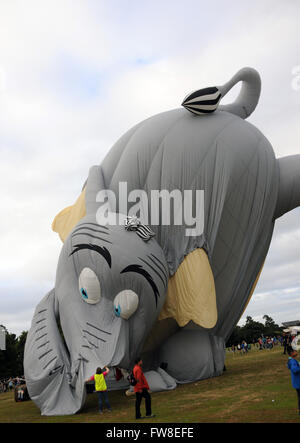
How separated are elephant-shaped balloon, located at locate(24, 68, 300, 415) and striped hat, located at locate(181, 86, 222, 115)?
0.04m

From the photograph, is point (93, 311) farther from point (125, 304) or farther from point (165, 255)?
point (165, 255)

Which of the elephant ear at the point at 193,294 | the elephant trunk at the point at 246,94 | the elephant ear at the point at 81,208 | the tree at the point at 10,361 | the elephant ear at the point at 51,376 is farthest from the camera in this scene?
the tree at the point at 10,361

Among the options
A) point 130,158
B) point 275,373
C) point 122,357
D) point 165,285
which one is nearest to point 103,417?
point 122,357

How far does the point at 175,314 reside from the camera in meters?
13.9

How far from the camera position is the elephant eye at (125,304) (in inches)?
477

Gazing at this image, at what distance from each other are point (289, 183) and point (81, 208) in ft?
23.8

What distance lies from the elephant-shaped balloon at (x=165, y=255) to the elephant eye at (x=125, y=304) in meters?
0.03

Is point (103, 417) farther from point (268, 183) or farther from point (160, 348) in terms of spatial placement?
point (268, 183)

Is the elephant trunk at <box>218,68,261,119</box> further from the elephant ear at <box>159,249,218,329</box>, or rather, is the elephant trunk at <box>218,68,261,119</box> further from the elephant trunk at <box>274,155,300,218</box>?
the elephant ear at <box>159,249,218,329</box>

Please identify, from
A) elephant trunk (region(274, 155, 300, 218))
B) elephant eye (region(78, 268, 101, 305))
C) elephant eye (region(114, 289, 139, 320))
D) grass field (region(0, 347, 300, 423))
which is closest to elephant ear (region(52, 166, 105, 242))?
elephant eye (region(78, 268, 101, 305))

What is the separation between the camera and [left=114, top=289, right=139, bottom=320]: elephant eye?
12125 mm

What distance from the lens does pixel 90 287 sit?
1227cm

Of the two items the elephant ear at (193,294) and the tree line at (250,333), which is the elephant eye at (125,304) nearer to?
the elephant ear at (193,294)

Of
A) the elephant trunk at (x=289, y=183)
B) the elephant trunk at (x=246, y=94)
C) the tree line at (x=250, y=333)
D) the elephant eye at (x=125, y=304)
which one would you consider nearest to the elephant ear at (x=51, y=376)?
the elephant eye at (x=125, y=304)
